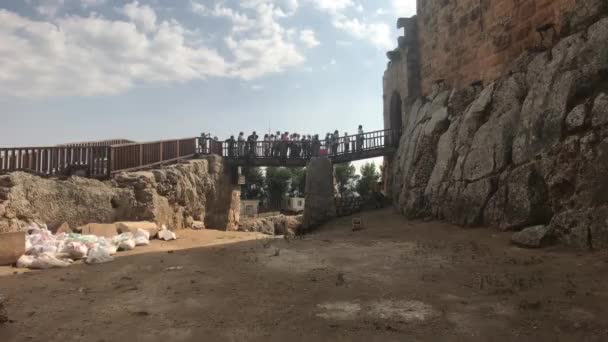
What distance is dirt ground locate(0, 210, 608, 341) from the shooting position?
11.9 feet

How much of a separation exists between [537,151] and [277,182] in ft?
136

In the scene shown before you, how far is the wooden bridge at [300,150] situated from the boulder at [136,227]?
27.2ft

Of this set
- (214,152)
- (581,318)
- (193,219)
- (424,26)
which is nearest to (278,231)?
(214,152)

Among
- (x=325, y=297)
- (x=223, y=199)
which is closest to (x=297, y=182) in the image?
(x=223, y=199)

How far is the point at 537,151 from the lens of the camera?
8023mm

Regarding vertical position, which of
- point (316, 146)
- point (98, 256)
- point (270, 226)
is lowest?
point (270, 226)

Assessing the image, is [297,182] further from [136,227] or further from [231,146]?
[136,227]

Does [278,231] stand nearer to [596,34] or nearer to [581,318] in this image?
[596,34]

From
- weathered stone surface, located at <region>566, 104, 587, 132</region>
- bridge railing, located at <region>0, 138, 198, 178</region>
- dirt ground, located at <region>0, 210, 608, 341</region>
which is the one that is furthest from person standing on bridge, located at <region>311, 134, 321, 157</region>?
weathered stone surface, located at <region>566, 104, 587, 132</region>

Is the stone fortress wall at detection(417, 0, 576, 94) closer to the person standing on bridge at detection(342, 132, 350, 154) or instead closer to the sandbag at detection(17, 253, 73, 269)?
the person standing on bridge at detection(342, 132, 350, 154)

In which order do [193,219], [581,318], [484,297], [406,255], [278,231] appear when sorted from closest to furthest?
[581,318] < [484,297] < [406,255] < [193,219] < [278,231]

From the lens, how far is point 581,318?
3.67 meters

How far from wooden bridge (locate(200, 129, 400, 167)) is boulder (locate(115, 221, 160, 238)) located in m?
8.28

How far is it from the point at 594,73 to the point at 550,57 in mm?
1774
